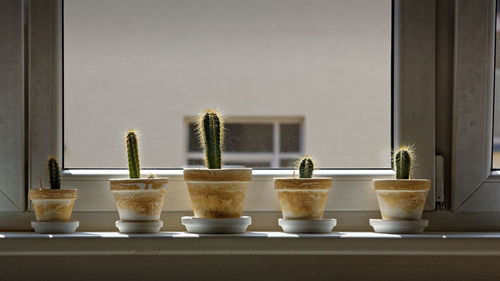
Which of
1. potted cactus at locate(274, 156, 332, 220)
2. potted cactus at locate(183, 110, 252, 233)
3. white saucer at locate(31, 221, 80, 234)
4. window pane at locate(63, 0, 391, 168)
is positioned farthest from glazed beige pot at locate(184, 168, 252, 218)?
white saucer at locate(31, 221, 80, 234)

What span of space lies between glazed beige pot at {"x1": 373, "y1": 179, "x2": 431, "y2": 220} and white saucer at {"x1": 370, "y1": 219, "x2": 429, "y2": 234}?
0.02 metres

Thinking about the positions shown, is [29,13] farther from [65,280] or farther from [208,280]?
[208,280]

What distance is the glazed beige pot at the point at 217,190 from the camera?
1.60 metres

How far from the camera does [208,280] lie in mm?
1654

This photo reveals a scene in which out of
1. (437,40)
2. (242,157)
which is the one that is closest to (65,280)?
(242,157)

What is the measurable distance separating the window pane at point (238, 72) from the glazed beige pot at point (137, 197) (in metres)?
0.21

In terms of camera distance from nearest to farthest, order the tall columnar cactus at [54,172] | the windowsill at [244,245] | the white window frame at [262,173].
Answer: the windowsill at [244,245] < the tall columnar cactus at [54,172] < the white window frame at [262,173]

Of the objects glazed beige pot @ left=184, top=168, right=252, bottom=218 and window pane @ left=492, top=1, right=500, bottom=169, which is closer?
glazed beige pot @ left=184, top=168, right=252, bottom=218

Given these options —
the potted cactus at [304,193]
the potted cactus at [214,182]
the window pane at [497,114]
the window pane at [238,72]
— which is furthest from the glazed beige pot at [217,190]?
the window pane at [497,114]

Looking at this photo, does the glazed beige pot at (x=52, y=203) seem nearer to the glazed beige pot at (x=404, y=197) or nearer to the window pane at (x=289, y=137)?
the window pane at (x=289, y=137)

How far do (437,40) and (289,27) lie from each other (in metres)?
0.39

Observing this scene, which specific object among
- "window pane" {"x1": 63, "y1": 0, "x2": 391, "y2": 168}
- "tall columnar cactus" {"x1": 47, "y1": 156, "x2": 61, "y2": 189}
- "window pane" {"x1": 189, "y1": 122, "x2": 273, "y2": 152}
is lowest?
"tall columnar cactus" {"x1": 47, "y1": 156, "x2": 61, "y2": 189}

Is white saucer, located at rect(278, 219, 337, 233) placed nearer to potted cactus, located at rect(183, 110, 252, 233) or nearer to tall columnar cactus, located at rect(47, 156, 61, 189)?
potted cactus, located at rect(183, 110, 252, 233)

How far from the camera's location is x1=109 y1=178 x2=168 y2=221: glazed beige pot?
5.26ft
